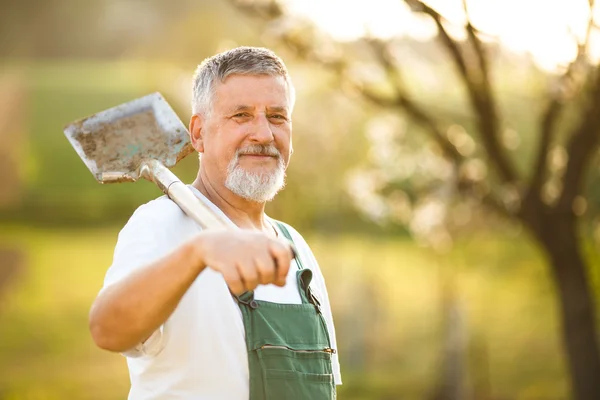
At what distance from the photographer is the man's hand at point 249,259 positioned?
1319 mm

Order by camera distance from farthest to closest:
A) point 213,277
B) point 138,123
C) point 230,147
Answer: point 138,123
point 230,147
point 213,277

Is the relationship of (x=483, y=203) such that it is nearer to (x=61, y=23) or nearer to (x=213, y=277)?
(x=213, y=277)

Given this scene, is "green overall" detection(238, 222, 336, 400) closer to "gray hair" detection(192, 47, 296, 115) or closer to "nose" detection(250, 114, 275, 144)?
"nose" detection(250, 114, 275, 144)

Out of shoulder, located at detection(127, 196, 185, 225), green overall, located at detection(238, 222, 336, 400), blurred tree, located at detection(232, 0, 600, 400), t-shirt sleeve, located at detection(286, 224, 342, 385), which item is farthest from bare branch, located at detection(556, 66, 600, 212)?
shoulder, located at detection(127, 196, 185, 225)

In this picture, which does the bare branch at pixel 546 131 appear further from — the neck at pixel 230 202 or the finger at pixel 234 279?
the finger at pixel 234 279

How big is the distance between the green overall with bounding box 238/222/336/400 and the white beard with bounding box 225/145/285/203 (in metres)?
0.26

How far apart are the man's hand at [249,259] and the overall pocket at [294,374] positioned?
24.4 inches

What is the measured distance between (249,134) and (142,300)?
0.78 m

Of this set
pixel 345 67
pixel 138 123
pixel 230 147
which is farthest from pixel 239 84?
pixel 345 67

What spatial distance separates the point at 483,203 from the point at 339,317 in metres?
7.79

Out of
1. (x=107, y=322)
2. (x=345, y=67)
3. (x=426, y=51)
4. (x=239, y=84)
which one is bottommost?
(x=107, y=322)

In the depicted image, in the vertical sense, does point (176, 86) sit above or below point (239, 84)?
above

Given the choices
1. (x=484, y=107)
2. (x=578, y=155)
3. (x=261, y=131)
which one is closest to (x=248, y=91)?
(x=261, y=131)

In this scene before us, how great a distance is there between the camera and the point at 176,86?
11.9m
